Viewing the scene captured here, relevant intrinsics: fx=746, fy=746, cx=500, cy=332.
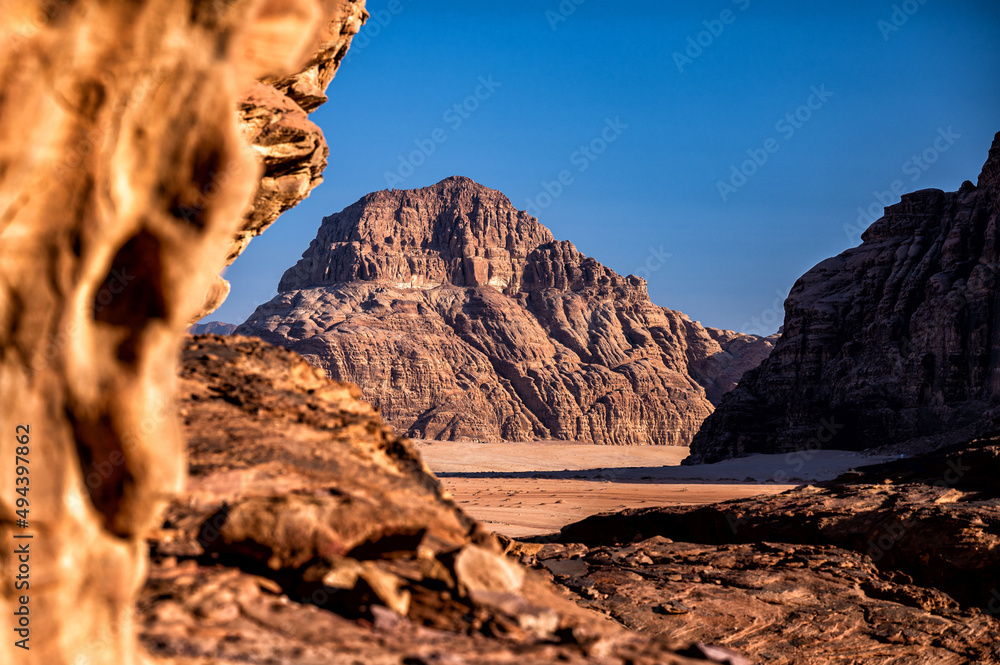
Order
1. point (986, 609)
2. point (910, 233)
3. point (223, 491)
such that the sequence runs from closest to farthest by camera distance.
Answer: point (223, 491)
point (986, 609)
point (910, 233)

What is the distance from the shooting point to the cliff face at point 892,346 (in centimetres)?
3394

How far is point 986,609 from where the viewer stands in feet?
25.7

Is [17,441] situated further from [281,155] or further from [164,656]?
[281,155]

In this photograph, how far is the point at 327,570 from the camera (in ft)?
11.3

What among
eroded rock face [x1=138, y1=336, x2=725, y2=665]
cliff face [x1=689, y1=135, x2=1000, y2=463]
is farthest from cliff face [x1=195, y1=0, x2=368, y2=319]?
cliff face [x1=689, y1=135, x2=1000, y2=463]

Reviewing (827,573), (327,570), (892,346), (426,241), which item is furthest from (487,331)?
(327,570)

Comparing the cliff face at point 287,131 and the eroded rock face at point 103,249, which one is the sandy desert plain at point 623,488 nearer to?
the cliff face at point 287,131

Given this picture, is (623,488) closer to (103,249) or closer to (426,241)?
(103,249)

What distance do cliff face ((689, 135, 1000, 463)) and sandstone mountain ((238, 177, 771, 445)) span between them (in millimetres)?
38899

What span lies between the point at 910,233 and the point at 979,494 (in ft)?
121

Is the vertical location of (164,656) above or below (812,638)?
above

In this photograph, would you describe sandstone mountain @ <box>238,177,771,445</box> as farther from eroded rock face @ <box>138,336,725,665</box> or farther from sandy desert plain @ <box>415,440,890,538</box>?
eroded rock face @ <box>138,336,725,665</box>

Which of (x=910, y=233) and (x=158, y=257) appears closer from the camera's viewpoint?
(x=158, y=257)

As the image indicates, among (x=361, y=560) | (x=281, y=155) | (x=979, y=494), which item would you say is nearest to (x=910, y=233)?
(x=979, y=494)
